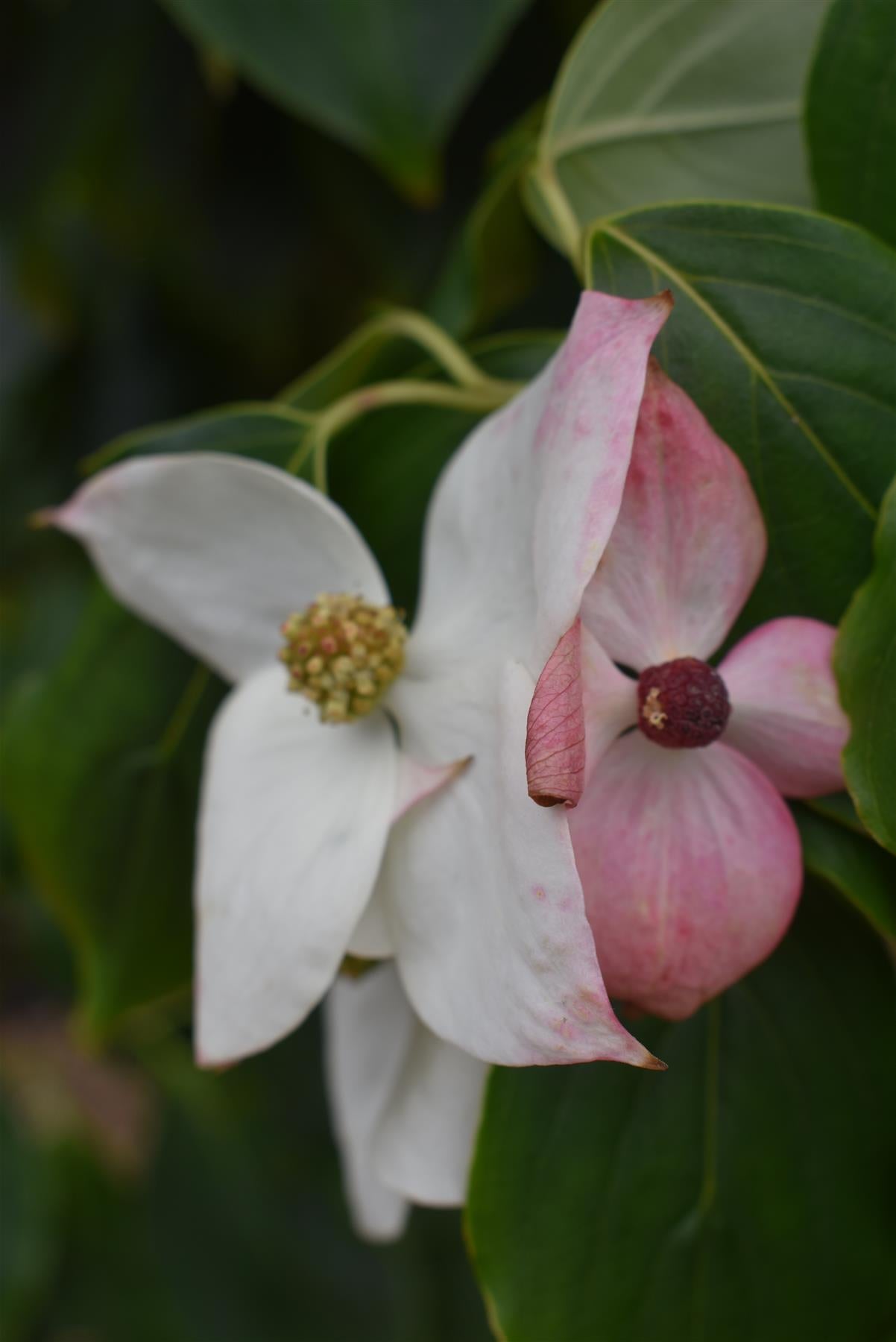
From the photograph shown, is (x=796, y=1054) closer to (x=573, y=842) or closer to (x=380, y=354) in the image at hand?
(x=573, y=842)

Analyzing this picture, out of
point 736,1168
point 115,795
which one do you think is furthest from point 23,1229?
point 736,1168

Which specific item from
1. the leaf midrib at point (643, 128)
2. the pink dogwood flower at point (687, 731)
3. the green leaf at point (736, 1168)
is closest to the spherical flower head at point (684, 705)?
the pink dogwood flower at point (687, 731)

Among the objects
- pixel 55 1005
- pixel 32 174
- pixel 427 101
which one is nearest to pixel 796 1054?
pixel 427 101

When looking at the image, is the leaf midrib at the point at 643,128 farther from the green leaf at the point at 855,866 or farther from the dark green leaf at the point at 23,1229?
the dark green leaf at the point at 23,1229

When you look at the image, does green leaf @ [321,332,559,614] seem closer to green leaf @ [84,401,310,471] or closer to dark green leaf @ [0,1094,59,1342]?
green leaf @ [84,401,310,471]

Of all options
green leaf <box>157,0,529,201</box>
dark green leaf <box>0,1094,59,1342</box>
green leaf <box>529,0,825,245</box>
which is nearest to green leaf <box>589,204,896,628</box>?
Answer: green leaf <box>529,0,825,245</box>
